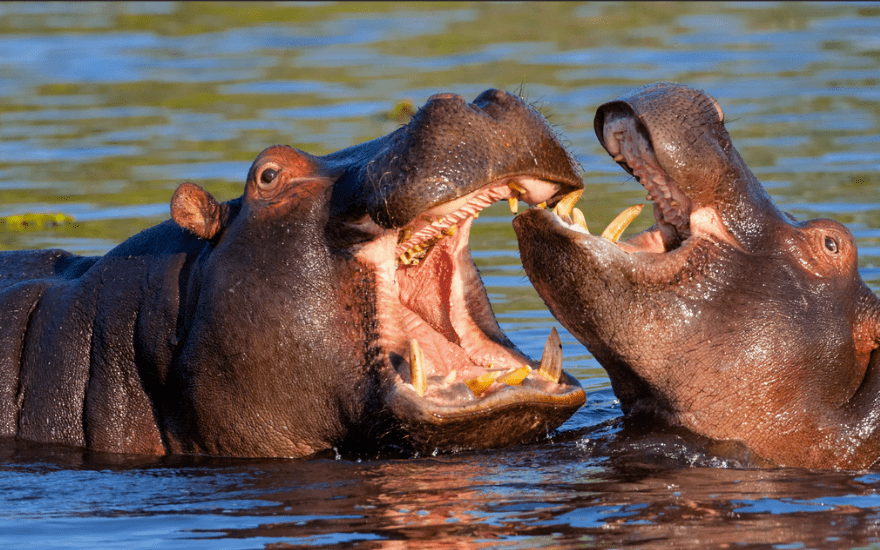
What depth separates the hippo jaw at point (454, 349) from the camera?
6.23 metres

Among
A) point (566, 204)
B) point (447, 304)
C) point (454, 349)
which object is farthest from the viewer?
point (447, 304)

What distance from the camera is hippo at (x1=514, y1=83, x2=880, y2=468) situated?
6.20m

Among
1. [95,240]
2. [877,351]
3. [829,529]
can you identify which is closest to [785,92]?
[95,240]

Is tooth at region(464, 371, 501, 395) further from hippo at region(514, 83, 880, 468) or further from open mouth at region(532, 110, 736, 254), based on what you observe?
open mouth at region(532, 110, 736, 254)

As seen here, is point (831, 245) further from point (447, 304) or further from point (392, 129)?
point (392, 129)

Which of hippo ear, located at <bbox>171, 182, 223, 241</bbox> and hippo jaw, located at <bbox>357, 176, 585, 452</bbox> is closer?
hippo jaw, located at <bbox>357, 176, 585, 452</bbox>

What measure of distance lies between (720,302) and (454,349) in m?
1.34

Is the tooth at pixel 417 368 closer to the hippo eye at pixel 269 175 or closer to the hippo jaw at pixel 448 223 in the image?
the hippo jaw at pixel 448 223

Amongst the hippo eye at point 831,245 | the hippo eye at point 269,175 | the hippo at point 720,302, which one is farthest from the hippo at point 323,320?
the hippo eye at point 831,245

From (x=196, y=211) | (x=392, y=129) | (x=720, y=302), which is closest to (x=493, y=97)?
(x=720, y=302)

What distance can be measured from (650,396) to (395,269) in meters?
1.32

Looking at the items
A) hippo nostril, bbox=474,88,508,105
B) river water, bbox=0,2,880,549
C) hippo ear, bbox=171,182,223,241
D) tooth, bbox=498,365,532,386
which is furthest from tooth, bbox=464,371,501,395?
hippo ear, bbox=171,182,223,241

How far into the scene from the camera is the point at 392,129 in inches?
640

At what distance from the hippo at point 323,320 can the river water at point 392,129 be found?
202mm
